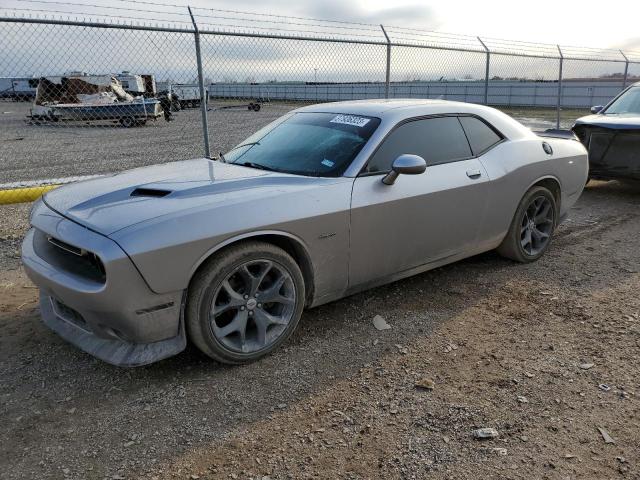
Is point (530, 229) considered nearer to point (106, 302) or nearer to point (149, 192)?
point (149, 192)

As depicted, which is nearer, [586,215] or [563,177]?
[563,177]

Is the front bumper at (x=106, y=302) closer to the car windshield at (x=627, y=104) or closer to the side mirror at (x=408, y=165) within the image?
the side mirror at (x=408, y=165)

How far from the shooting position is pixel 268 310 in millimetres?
3324

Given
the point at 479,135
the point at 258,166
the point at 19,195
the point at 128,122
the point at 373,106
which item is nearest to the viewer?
the point at 258,166

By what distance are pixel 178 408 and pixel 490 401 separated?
5.45 feet

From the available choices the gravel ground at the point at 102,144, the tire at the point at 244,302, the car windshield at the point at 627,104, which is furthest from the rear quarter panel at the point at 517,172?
the gravel ground at the point at 102,144

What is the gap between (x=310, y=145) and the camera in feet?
12.6

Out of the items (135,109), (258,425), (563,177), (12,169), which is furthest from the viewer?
(135,109)

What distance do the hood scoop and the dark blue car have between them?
6.54 metres

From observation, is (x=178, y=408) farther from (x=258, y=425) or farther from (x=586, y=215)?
(x=586, y=215)

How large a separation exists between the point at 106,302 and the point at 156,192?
0.78 m

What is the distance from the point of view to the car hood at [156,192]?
2866mm

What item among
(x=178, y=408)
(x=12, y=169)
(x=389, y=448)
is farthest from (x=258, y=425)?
(x=12, y=169)

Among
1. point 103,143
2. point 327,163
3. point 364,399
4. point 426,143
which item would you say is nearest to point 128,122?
point 103,143
